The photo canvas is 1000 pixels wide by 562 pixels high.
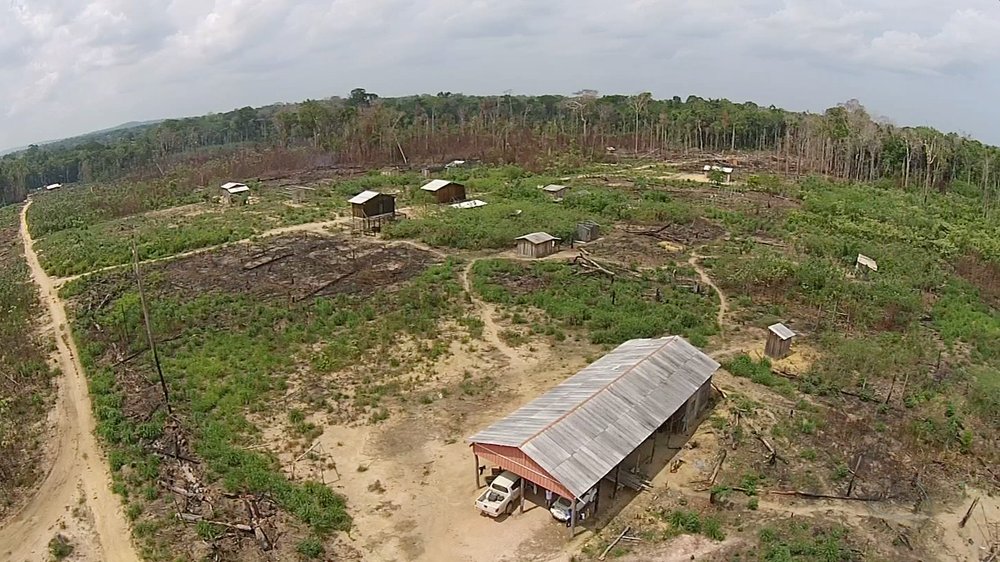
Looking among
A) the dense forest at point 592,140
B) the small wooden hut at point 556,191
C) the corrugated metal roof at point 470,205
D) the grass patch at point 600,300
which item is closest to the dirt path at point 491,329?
the grass patch at point 600,300

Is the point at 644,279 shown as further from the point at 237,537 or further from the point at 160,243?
the point at 160,243

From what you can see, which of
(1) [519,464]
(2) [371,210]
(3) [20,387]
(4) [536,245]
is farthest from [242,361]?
(2) [371,210]

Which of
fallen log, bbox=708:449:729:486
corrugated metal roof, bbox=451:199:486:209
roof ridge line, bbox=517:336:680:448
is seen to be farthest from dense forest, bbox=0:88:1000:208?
fallen log, bbox=708:449:729:486

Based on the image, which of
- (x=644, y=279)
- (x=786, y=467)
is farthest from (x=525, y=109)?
(x=786, y=467)

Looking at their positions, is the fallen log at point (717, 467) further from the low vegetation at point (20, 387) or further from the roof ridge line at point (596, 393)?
the low vegetation at point (20, 387)

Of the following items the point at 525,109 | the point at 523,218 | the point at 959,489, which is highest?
the point at 525,109

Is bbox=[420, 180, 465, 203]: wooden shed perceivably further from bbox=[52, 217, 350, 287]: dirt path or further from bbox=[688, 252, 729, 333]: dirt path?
bbox=[688, 252, 729, 333]: dirt path
